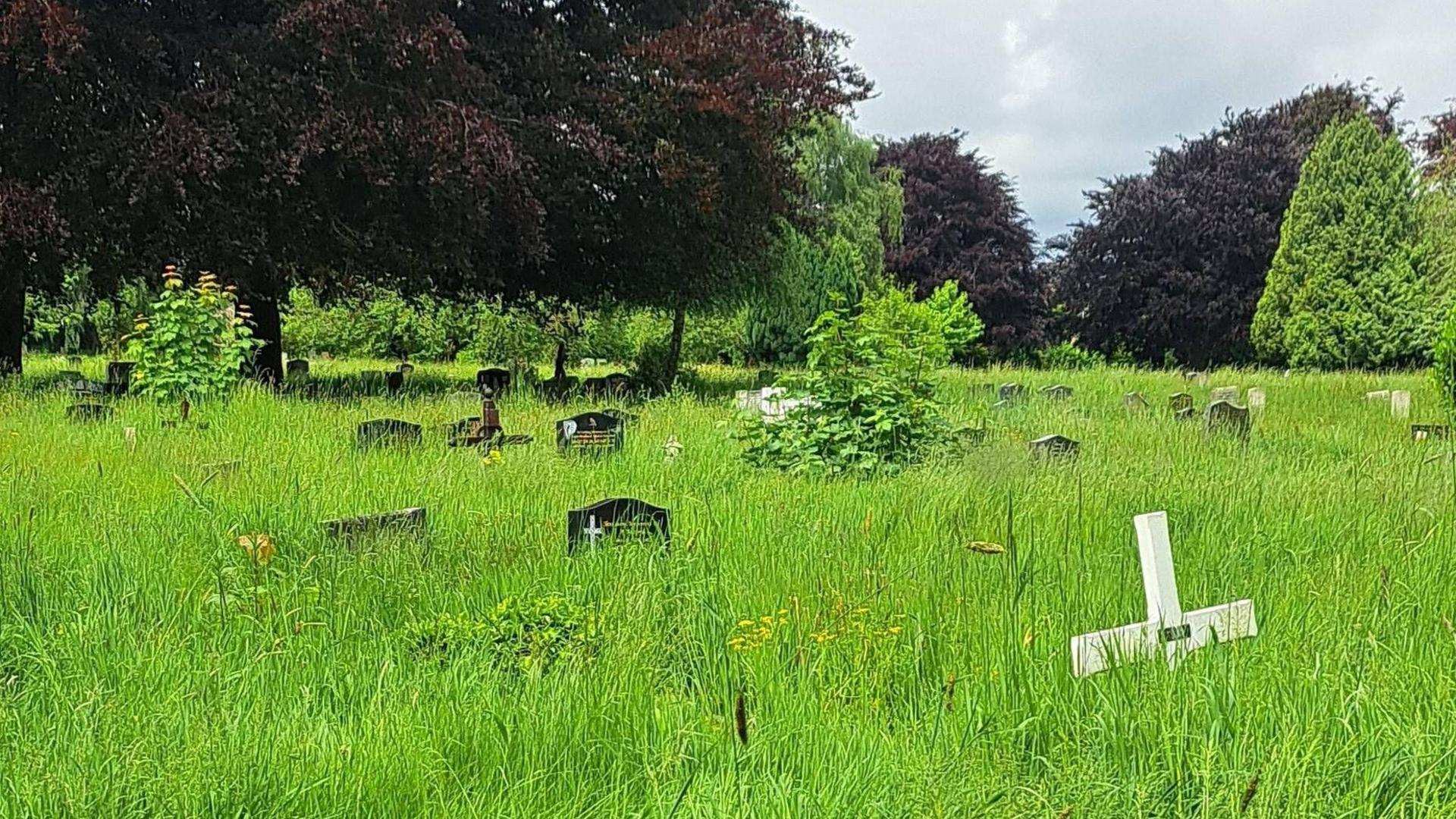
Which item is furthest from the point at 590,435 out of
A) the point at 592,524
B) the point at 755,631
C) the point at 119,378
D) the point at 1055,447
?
the point at 119,378

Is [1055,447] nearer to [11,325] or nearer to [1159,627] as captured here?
[1159,627]

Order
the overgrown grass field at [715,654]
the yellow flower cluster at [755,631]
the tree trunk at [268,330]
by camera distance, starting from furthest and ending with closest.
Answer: the tree trunk at [268,330] < the yellow flower cluster at [755,631] < the overgrown grass field at [715,654]

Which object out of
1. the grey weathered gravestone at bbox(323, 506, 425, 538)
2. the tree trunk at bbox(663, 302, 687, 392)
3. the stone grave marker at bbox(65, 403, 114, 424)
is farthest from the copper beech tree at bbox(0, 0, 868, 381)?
the grey weathered gravestone at bbox(323, 506, 425, 538)

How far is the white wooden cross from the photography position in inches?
97.5

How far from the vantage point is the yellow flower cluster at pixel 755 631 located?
2701 millimetres

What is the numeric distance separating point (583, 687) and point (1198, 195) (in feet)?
111

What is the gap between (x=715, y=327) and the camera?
3088cm

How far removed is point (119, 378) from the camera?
39.5ft

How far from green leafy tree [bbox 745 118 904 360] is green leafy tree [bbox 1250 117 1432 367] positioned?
1152 cm

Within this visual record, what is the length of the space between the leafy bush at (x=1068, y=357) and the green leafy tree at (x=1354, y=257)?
6.27 metres

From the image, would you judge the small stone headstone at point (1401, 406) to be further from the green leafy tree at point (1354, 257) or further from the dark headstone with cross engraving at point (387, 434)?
the green leafy tree at point (1354, 257)

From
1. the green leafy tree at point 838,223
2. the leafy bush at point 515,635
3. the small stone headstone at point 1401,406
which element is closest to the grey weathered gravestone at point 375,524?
the leafy bush at point 515,635

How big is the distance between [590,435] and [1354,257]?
26745 millimetres

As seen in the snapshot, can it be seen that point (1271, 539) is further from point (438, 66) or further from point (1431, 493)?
point (438, 66)
